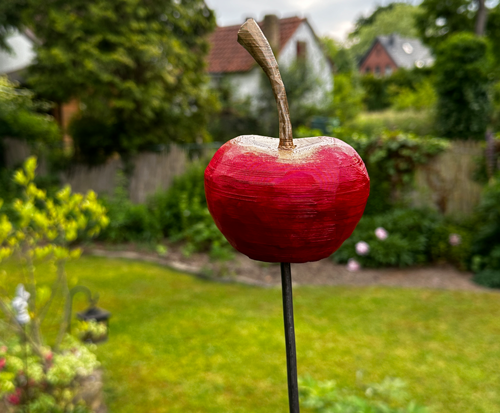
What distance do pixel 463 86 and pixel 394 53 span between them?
128ft

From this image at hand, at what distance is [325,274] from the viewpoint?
6.72m

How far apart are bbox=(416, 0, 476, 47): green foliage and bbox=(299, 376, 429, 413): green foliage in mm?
17251

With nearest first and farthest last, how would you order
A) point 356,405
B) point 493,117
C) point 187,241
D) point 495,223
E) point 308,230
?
point 308,230 → point 356,405 → point 495,223 → point 187,241 → point 493,117

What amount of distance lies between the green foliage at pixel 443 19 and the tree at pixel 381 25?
34659 mm

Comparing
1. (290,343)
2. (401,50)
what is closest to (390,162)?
(290,343)

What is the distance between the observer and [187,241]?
8.35m

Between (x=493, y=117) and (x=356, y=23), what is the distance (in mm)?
54509

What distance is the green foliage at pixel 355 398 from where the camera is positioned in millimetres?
2801

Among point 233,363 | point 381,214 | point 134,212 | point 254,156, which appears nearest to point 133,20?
point 134,212

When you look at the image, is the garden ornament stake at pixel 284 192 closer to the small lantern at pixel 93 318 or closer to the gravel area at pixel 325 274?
the small lantern at pixel 93 318

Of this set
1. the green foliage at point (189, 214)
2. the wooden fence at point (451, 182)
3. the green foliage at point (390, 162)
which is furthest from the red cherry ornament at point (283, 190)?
the wooden fence at point (451, 182)

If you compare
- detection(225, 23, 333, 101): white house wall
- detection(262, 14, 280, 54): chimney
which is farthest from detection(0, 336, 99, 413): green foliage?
detection(262, 14, 280, 54): chimney

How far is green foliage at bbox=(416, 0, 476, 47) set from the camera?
16.8m

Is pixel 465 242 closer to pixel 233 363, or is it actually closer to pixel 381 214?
pixel 381 214
